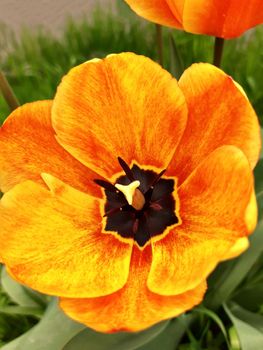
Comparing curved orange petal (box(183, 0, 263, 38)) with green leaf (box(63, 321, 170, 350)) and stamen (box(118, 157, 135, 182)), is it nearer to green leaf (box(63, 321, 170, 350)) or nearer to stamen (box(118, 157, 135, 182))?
stamen (box(118, 157, 135, 182))

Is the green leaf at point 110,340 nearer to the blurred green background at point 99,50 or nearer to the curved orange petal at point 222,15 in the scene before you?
the curved orange petal at point 222,15

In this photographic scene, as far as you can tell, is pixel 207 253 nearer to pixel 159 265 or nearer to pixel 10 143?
pixel 159 265

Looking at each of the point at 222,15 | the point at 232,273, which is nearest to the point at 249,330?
the point at 232,273

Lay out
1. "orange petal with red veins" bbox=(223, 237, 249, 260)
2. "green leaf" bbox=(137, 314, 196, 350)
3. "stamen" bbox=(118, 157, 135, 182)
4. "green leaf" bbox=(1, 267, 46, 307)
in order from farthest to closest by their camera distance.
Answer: "green leaf" bbox=(1, 267, 46, 307) < "green leaf" bbox=(137, 314, 196, 350) < "stamen" bbox=(118, 157, 135, 182) < "orange petal with red veins" bbox=(223, 237, 249, 260)

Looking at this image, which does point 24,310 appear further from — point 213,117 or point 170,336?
point 213,117

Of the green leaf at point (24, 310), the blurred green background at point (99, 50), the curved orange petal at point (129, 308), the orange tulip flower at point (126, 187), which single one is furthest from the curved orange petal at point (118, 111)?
the blurred green background at point (99, 50)

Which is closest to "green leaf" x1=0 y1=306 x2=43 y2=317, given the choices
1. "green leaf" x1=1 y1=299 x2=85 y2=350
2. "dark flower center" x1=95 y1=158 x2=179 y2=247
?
"green leaf" x1=1 y1=299 x2=85 y2=350
